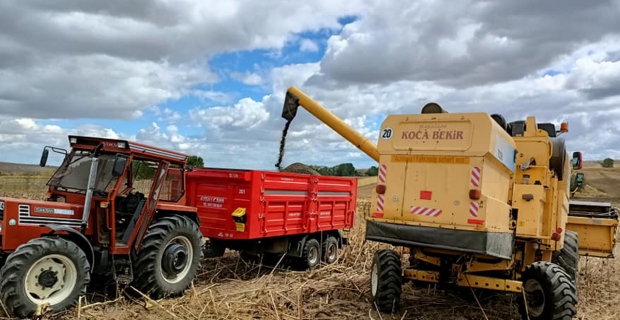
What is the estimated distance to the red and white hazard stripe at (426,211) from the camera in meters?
6.32

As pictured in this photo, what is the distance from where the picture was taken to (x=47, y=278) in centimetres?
584

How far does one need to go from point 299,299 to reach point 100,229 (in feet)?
9.08

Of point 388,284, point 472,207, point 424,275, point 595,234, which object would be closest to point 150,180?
point 388,284

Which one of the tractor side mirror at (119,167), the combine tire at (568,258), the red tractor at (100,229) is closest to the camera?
the red tractor at (100,229)

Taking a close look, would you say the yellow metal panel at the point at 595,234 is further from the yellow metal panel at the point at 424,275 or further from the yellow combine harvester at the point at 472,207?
the yellow metal panel at the point at 424,275

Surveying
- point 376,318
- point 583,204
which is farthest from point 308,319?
point 583,204

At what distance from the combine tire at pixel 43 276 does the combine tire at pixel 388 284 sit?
12.0 feet

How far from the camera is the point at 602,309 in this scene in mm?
7688

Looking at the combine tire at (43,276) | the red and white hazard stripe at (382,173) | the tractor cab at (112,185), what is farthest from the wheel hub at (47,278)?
the red and white hazard stripe at (382,173)

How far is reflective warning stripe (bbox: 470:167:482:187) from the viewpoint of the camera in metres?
6.12

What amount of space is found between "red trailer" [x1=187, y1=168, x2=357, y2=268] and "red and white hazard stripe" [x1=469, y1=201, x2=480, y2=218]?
377 cm

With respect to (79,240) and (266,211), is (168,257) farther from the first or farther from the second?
(266,211)

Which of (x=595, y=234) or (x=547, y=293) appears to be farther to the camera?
(x=595, y=234)

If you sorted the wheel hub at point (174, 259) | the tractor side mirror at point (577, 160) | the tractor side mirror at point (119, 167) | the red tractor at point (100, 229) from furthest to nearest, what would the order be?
the tractor side mirror at point (577, 160), the wheel hub at point (174, 259), the tractor side mirror at point (119, 167), the red tractor at point (100, 229)
